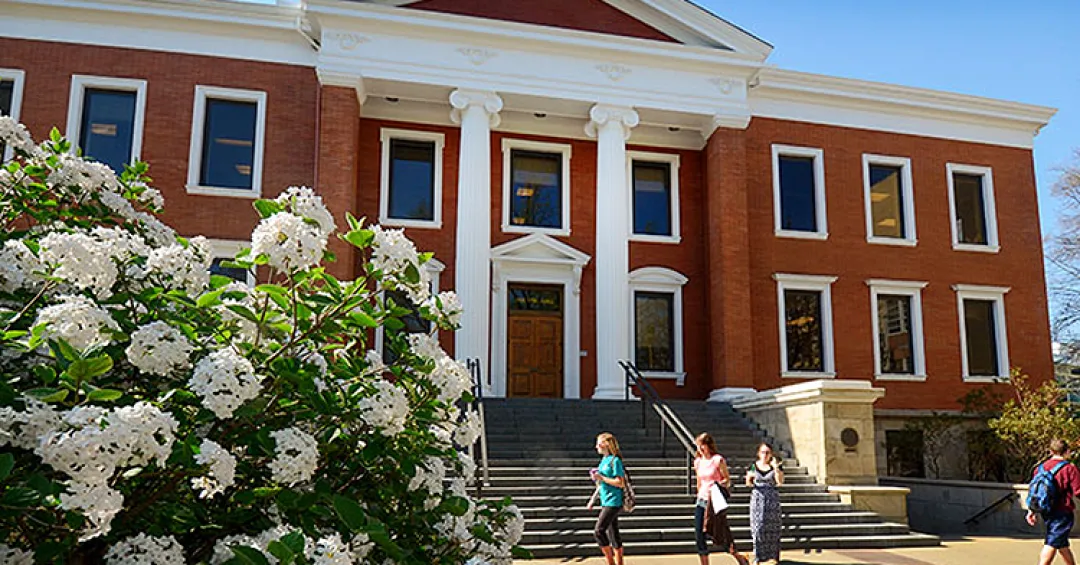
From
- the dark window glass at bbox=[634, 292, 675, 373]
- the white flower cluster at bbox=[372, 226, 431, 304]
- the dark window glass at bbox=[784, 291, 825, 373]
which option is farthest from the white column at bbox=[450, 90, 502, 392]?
the white flower cluster at bbox=[372, 226, 431, 304]

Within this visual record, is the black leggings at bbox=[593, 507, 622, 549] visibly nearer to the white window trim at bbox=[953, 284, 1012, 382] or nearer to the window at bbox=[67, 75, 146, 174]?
the window at bbox=[67, 75, 146, 174]

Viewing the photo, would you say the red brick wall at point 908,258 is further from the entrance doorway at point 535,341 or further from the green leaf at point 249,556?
the green leaf at point 249,556

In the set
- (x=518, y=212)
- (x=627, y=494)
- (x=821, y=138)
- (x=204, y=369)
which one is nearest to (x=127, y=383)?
(x=204, y=369)

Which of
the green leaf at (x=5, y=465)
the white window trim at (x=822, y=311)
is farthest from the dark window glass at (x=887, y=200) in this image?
the green leaf at (x=5, y=465)

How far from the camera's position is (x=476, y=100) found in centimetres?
1889

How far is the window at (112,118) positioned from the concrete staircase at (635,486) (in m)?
9.86

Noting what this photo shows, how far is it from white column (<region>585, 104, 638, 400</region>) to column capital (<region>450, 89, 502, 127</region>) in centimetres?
229

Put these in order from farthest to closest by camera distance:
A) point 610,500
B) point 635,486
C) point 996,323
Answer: point 996,323, point 635,486, point 610,500

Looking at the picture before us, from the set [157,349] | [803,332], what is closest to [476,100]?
[803,332]

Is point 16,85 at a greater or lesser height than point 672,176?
greater

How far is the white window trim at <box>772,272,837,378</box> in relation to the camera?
68.8 ft

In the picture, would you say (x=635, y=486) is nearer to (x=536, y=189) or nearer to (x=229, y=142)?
(x=536, y=189)

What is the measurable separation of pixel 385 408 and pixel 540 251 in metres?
17.3

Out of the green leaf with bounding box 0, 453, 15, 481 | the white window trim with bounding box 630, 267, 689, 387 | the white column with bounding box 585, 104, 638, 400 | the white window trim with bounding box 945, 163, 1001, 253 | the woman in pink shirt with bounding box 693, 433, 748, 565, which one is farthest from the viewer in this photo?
the white window trim with bounding box 945, 163, 1001, 253
